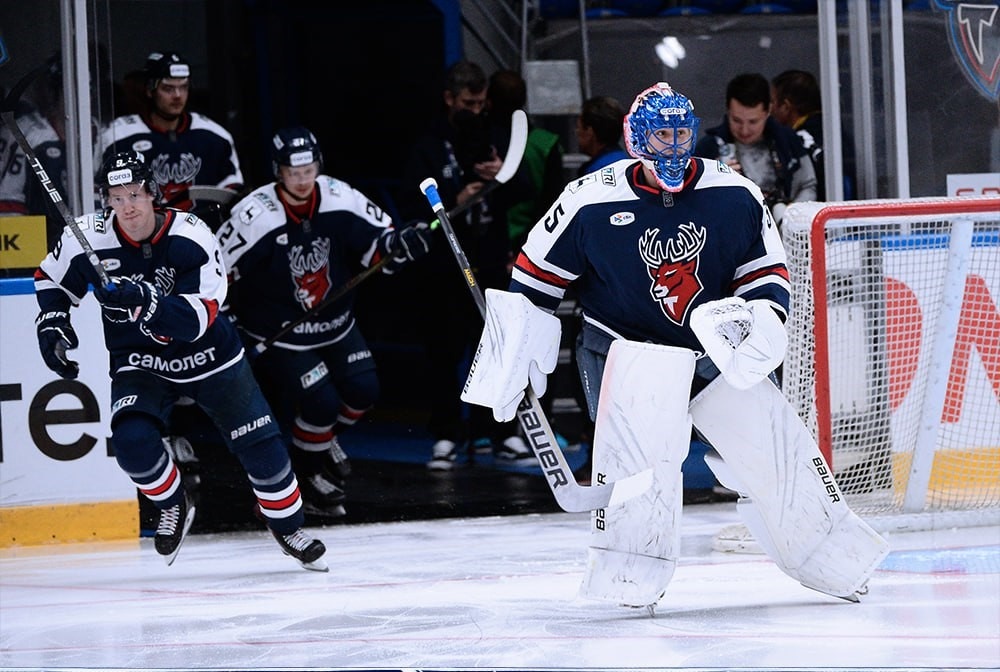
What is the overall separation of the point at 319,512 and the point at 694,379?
2007 millimetres

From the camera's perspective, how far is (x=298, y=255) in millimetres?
5172

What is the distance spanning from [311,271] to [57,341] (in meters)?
1.17

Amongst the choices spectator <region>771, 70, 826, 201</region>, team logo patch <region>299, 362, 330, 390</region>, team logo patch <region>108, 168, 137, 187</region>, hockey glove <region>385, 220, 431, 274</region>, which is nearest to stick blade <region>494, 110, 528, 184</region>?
hockey glove <region>385, 220, 431, 274</region>

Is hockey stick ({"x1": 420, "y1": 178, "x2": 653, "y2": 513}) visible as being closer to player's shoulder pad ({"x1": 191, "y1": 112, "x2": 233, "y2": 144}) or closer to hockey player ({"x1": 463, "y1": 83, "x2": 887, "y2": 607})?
hockey player ({"x1": 463, "y1": 83, "x2": 887, "y2": 607})

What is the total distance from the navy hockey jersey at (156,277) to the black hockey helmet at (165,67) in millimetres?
1163

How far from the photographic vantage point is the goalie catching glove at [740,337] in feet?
11.3

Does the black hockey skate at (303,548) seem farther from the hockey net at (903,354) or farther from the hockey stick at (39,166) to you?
the hockey net at (903,354)

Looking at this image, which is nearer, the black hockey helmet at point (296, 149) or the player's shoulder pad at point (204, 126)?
the black hockey helmet at point (296, 149)

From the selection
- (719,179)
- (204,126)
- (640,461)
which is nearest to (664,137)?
(719,179)

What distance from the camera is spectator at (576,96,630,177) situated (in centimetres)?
550

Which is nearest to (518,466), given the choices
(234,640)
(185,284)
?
(185,284)

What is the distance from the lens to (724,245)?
360 centimetres

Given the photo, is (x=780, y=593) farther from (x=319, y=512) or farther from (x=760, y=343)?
(x=319, y=512)

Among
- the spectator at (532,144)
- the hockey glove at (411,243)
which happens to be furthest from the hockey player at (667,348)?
the spectator at (532,144)
